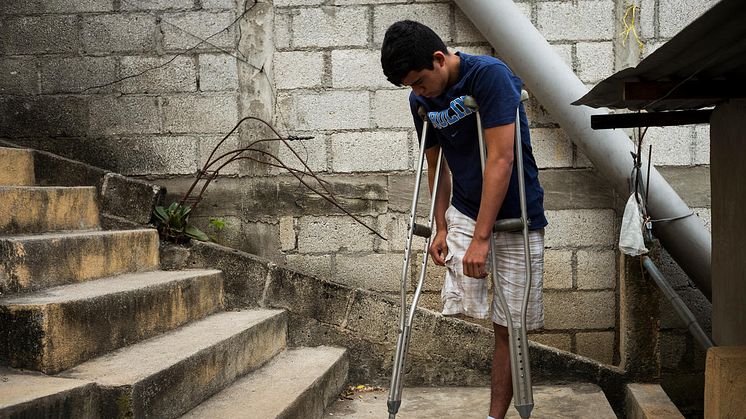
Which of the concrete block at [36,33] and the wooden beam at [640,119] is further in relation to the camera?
the concrete block at [36,33]

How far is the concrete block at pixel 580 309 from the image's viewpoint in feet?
18.3

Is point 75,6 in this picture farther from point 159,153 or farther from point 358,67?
point 358,67

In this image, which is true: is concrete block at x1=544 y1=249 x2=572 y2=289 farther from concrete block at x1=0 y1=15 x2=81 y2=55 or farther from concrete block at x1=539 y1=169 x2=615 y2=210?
concrete block at x1=0 y1=15 x2=81 y2=55

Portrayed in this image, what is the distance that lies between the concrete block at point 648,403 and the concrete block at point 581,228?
3.78 ft

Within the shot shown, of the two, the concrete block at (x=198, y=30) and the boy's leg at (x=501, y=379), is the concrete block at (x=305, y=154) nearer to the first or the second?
the concrete block at (x=198, y=30)

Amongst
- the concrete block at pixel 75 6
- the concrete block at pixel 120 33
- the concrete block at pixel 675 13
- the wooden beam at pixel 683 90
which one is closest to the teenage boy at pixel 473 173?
the wooden beam at pixel 683 90

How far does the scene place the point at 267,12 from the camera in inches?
221

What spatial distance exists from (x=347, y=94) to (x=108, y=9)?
1.76 m

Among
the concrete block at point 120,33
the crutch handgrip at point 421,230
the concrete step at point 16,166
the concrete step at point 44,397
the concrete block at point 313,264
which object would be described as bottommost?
the concrete step at point 44,397

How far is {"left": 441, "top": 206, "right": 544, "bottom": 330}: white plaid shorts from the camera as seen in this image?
11.1ft

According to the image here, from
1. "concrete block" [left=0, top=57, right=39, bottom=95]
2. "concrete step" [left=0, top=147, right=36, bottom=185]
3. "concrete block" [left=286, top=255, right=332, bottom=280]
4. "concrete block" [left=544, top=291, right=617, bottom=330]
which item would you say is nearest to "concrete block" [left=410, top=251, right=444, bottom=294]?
"concrete block" [left=286, top=255, right=332, bottom=280]

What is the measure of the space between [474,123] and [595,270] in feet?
8.59

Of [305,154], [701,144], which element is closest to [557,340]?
[701,144]

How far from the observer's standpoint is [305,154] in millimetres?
5648
